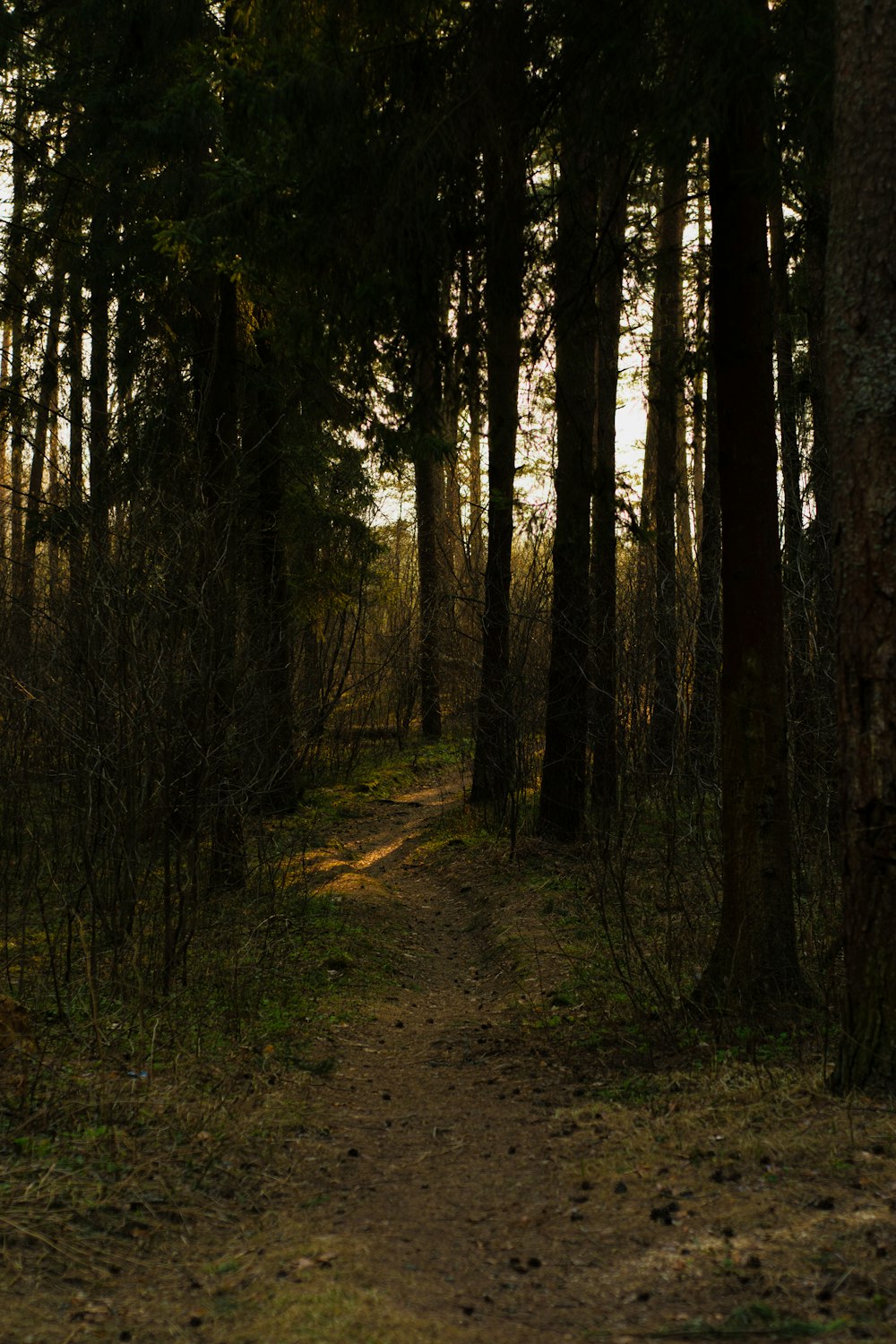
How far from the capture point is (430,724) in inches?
960

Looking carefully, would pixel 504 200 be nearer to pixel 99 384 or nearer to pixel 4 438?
pixel 99 384

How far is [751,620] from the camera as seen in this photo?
6.83 m

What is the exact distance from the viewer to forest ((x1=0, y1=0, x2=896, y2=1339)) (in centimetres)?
537

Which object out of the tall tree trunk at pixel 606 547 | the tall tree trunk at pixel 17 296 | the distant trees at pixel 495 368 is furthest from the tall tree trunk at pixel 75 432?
the tall tree trunk at pixel 606 547

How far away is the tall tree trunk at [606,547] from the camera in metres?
9.82

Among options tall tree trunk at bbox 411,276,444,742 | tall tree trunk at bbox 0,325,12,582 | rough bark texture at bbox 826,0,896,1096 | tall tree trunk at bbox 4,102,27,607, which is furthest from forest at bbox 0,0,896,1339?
tall tree trunk at bbox 411,276,444,742

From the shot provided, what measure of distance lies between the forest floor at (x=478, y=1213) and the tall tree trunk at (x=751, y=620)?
1.06 meters

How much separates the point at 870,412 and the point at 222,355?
852cm

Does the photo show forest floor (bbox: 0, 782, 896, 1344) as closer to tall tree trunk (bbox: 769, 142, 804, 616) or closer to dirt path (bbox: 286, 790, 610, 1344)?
dirt path (bbox: 286, 790, 610, 1344)

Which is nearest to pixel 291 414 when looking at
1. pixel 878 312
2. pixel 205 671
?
pixel 205 671

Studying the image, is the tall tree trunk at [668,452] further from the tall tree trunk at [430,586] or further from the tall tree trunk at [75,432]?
the tall tree trunk at [75,432]

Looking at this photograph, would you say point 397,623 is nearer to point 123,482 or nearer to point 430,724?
point 430,724

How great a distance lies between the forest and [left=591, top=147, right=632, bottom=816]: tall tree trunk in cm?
10

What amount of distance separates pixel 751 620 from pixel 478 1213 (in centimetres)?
378
